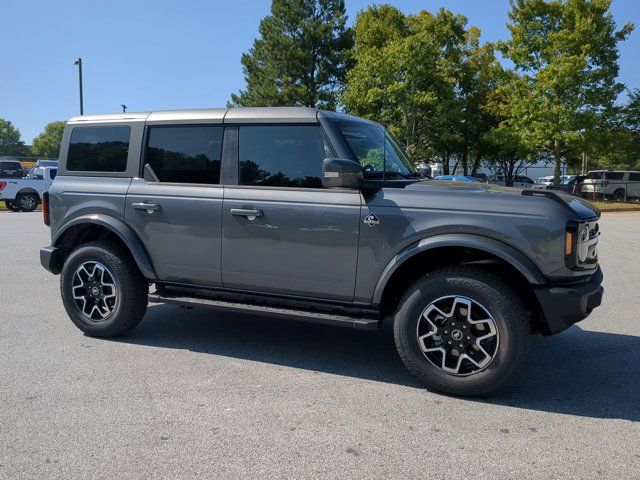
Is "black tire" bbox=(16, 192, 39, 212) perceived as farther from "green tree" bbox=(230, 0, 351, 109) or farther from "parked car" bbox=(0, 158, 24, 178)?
"green tree" bbox=(230, 0, 351, 109)

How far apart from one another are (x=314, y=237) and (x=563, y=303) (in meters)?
1.78

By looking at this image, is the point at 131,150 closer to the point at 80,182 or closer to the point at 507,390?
the point at 80,182

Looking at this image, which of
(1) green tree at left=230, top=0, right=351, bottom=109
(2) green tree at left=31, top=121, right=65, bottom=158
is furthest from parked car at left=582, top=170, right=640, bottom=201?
(2) green tree at left=31, top=121, right=65, bottom=158

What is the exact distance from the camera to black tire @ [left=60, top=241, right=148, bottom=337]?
16.3 feet

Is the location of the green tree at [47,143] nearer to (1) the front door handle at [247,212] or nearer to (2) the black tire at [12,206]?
(2) the black tire at [12,206]

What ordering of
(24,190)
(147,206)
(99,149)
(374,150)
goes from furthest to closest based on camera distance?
1. (24,190)
2. (99,149)
3. (147,206)
4. (374,150)

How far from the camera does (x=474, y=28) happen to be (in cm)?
3988

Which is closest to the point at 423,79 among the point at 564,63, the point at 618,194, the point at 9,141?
the point at 564,63

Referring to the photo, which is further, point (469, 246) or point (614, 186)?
point (614, 186)

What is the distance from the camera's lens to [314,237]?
4234 millimetres

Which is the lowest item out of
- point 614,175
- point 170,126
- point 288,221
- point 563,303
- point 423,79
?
point 563,303

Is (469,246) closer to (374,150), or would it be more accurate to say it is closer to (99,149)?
(374,150)

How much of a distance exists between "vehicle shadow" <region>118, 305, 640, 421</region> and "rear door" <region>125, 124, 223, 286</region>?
0.77 m

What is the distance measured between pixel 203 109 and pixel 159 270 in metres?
1.46
